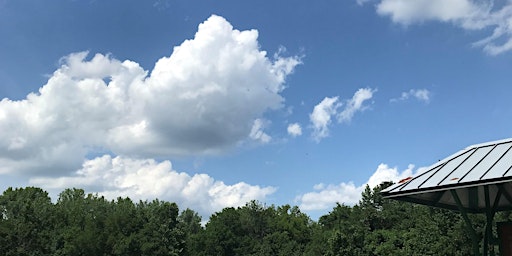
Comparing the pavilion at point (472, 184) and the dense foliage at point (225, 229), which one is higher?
the dense foliage at point (225, 229)

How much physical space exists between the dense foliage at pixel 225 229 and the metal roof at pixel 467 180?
3057 centimetres

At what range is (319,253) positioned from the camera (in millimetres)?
67062

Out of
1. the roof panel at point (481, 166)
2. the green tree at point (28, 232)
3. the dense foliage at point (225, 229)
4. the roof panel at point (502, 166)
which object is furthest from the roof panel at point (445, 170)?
the green tree at point (28, 232)

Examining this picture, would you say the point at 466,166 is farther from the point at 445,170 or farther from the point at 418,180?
the point at 418,180

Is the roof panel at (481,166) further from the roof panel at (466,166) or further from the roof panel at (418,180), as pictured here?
the roof panel at (418,180)

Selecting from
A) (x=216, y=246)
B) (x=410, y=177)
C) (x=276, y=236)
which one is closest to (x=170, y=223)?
(x=216, y=246)

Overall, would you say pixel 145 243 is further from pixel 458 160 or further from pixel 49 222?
pixel 458 160

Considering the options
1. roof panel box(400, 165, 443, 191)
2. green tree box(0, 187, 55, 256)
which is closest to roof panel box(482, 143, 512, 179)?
roof panel box(400, 165, 443, 191)

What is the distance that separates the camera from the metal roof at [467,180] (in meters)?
13.2

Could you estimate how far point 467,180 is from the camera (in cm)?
1329

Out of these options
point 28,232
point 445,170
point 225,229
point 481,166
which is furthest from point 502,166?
point 225,229

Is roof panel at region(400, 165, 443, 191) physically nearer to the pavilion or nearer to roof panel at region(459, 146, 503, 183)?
the pavilion

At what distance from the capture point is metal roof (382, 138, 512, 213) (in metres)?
13.2

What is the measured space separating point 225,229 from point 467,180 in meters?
69.4
